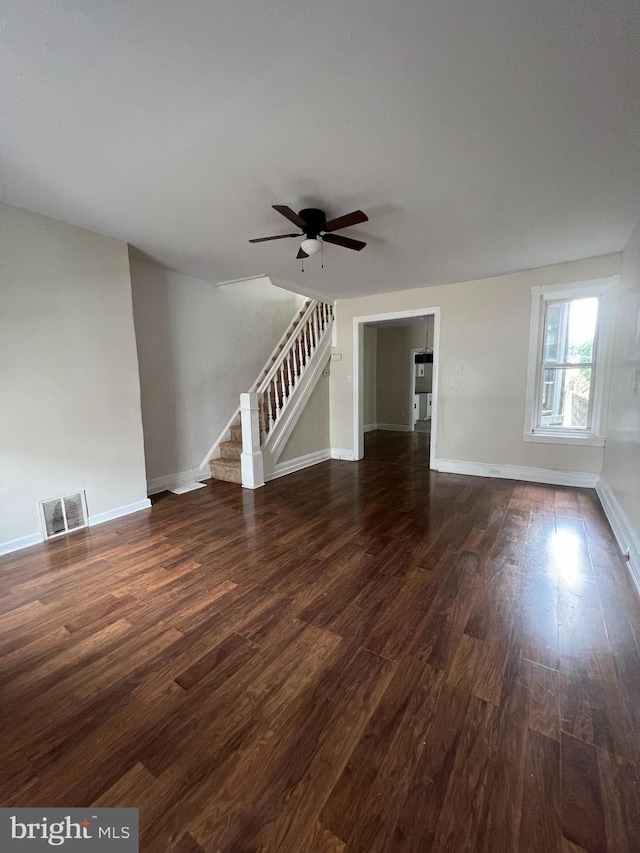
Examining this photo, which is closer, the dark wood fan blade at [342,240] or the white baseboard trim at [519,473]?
the dark wood fan blade at [342,240]

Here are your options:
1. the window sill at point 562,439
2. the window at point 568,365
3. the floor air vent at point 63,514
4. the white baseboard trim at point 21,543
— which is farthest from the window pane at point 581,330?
the white baseboard trim at point 21,543

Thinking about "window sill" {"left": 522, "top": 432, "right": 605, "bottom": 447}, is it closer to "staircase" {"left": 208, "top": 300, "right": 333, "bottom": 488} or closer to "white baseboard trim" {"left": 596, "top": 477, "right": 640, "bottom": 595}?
"white baseboard trim" {"left": 596, "top": 477, "right": 640, "bottom": 595}

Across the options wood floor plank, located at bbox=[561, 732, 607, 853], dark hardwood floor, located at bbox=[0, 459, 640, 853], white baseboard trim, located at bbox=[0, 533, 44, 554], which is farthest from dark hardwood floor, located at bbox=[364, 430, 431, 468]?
white baseboard trim, located at bbox=[0, 533, 44, 554]

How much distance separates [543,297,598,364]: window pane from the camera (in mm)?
4180

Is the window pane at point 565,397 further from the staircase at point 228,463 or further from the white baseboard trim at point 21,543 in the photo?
the white baseboard trim at point 21,543

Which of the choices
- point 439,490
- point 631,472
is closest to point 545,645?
point 631,472

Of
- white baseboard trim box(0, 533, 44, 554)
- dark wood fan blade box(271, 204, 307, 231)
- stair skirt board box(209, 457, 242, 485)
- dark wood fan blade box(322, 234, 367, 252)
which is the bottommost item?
white baseboard trim box(0, 533, 44, 554)

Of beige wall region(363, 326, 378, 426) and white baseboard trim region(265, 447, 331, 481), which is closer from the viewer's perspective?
white baseboard trim region(265, 447, 331, 481)

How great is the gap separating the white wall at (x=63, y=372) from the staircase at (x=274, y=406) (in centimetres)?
125

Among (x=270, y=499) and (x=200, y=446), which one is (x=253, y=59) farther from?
(x=200, y=446)

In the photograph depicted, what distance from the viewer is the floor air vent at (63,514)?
9.82 feet

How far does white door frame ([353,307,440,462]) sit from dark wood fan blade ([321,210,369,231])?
2764 mm

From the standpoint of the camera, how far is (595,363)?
4.12 metres

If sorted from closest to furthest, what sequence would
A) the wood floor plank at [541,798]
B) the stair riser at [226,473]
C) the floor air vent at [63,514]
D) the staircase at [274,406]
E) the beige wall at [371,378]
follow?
the wood floor plank at [541,798]
the floor air vent at [63,514]
the staircase at [274,406]
the stair riser at [226,473]
the beige wall at [371,378]
